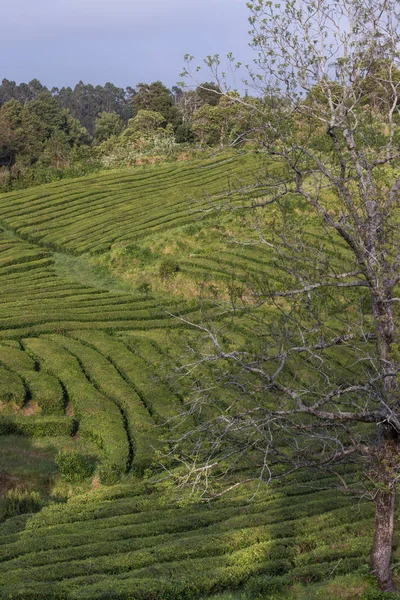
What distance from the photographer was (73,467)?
923 inches

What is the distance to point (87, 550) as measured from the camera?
1656 centimetres

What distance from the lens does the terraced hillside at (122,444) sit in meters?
14.7

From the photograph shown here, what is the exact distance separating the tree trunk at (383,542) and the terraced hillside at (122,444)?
0.41m

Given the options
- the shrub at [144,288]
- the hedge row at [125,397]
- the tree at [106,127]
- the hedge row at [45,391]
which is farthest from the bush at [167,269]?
the tree at [106,127]

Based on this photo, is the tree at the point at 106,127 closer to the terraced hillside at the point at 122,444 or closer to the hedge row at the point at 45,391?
the terraced hillside at the point at 122,444

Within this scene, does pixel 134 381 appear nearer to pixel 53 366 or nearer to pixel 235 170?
pixel 53 366

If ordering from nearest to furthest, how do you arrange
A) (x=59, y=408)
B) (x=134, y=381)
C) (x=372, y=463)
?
1. (x=372, y=463)
2. (x=59, y=408)
3. (x=134, y=381)

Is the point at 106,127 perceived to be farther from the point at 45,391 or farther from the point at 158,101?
the point at 45,391

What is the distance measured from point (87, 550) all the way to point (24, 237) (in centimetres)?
4396

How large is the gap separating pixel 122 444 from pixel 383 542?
13741 millimetres

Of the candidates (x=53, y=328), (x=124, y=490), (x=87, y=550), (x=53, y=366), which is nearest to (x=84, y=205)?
(x=53, y=328)

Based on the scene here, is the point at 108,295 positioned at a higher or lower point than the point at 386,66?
lower

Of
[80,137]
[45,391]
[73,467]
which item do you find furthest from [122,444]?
[80,137]

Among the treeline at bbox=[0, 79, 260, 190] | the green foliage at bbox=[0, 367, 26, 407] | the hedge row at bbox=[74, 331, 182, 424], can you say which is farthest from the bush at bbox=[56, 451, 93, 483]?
the treeline at bbox=[0, 79, 260, 190]
